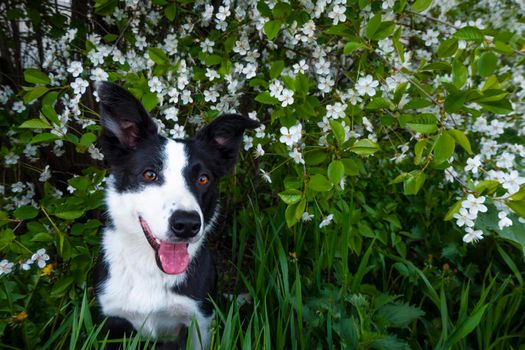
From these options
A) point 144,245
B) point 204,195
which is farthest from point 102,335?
point 204,195

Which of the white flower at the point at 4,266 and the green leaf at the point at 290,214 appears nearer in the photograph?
the green leaf at the point at 290,214

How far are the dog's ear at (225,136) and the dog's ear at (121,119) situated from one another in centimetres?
28

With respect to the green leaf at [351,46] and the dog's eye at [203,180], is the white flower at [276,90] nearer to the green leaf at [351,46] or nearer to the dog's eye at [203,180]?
the green leaf at [351,46]

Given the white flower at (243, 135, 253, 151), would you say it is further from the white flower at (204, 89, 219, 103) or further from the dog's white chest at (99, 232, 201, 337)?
the dog's white chest at (99, 232, 201, 337)

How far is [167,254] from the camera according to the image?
2188 millimetres

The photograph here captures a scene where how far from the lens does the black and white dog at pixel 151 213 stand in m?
2.18

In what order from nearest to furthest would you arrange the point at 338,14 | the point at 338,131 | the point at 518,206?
1. the point at 518,206
2. the point at 338,131
3. the point at 338,14

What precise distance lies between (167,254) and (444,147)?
1.28m

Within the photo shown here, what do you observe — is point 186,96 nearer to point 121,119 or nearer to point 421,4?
point 121,119

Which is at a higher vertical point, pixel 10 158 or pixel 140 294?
pixel 10 158

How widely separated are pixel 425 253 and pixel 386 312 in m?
1.05

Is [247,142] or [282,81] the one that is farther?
[247,142]

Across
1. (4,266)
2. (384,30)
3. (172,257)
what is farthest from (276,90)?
(4,266)

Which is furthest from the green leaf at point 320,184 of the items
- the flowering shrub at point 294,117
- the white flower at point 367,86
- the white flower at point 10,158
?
the white flower at point 10,158
